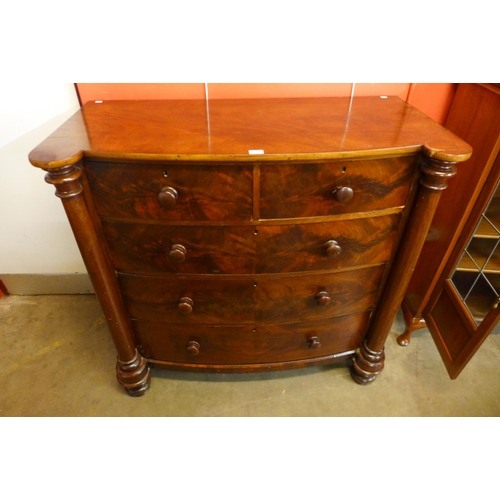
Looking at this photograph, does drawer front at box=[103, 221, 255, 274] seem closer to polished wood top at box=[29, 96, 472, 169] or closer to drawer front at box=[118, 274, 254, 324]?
drawer front at box=[118, 274, 254, 324]

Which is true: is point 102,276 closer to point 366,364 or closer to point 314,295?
point 314,295

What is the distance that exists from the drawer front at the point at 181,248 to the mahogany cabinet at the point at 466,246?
0.85m

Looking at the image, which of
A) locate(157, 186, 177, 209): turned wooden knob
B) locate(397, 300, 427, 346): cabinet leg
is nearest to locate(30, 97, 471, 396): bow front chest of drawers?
locate(157, 186, 177, 209): turned wooden knob

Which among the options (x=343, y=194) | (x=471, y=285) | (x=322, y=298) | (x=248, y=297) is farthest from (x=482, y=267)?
(x=248, y=297)

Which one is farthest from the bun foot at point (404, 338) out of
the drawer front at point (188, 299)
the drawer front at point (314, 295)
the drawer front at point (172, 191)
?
the drawer front at point (172, 191)

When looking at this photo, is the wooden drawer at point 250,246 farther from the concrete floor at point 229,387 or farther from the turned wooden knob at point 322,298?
the concrete floor at point 229,387

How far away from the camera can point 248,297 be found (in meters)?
1.13

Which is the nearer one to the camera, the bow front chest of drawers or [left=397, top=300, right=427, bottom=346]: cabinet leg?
the bow front chest of drawers

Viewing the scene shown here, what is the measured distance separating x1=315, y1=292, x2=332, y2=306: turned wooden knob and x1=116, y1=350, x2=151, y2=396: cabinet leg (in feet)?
2.38

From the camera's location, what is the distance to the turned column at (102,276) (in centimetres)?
86

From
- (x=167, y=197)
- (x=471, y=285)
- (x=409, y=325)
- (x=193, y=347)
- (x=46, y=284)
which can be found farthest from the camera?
(x=46, y=284)

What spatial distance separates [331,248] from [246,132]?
1.34 feet

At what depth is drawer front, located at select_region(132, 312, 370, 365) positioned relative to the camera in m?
1.24

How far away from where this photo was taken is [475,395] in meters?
1.42
